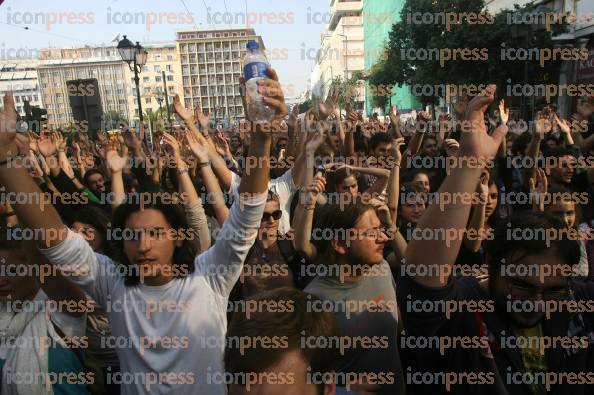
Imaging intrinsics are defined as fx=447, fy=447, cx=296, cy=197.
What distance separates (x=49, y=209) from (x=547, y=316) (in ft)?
6.33

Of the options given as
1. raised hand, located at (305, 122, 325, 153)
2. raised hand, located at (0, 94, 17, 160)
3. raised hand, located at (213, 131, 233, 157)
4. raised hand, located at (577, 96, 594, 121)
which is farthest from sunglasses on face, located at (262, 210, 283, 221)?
raised hand, located at (577, 96, 594, 121)

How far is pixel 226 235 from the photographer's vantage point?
189cm

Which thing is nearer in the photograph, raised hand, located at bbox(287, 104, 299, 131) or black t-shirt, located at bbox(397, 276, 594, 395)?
black t-shirt, located at bbox(397, 276, 594, 395)

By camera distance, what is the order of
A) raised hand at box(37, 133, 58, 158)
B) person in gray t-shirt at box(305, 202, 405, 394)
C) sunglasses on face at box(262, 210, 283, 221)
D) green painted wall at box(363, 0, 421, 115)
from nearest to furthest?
person in gray t-shirt at box(305, 202, 405, 394) → sunglasses on face at box(262, 210, 283, 221) → raised hand at box(37, 133, 58, 158) → green painted wall at box(363, 0, 421, 115)

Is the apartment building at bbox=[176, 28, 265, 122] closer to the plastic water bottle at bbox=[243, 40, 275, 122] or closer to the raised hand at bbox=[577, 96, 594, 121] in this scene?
the raised hand at bbox=[577, 96, 594, 121]

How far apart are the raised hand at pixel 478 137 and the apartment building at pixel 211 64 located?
89018 millimetres

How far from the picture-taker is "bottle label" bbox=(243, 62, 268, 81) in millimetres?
1958

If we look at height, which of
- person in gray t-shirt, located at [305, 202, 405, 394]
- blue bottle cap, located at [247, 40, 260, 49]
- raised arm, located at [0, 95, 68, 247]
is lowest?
person in gray t-shirt, located at [305, 202, 405, 394]

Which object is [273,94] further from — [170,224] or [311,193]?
[311,193]

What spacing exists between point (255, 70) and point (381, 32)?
55933 mm

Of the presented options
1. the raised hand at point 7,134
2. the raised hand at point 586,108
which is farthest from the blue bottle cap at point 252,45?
the raised hand at point 586,108

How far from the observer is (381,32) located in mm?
53500

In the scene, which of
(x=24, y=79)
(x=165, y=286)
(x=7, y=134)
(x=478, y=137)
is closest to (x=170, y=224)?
(x=165, y=286)

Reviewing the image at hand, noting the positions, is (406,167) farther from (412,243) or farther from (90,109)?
(90,109)
